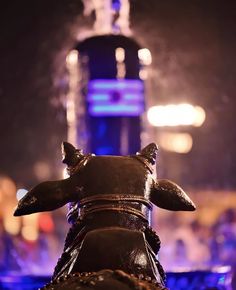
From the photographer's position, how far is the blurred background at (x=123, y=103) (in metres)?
14.7

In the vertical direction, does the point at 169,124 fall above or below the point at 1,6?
below

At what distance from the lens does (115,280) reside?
2.46 m

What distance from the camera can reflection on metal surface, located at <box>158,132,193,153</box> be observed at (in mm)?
29000

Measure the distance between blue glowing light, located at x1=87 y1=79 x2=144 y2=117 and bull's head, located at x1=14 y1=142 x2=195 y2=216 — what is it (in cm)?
1160

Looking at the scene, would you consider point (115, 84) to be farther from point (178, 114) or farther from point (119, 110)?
point (178, 114)

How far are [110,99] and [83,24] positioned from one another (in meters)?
2.94

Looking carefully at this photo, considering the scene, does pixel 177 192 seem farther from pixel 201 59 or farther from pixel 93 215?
pixel 201 59

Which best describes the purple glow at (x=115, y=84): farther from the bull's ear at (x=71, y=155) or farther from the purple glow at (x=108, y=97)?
the bull's ear at (x=71, y=155)

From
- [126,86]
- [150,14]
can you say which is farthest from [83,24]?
[126,86]

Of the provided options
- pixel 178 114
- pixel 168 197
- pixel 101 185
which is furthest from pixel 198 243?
pixel 101 185

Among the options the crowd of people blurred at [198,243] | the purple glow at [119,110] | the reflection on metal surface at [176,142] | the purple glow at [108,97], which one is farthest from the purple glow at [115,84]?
the reflection on metal surface at [176,142]

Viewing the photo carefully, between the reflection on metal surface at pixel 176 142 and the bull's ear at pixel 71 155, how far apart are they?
2520 centimetres

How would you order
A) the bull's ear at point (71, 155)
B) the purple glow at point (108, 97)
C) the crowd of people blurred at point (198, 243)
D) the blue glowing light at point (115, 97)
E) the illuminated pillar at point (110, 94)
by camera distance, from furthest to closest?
the crowd of people blurred at point (198, 243) < the purple glow at point (108, 97) < the blue glowing light at point (115, 97) < the illuminated pillar at point (110, 94) < the bull's ear at point (71, 155)

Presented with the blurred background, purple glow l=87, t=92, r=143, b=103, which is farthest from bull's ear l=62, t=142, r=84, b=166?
purple glow l=87, t=92, r=143, b=103
